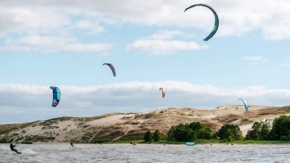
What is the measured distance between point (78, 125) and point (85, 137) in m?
23.5

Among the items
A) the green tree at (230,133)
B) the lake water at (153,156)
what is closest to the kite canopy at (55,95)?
the lake water at (153,156)

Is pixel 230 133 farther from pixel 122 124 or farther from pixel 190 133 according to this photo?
pixel 122 124

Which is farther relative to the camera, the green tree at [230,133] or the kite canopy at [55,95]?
the green tree at [230,133]

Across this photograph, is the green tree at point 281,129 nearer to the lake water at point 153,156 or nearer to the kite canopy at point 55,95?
the lake water at point 153,156

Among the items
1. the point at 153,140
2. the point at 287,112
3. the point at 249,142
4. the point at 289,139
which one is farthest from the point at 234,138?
the point at 287,112

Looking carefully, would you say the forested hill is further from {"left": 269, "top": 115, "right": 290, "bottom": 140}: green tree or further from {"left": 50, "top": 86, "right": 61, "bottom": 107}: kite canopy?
{"left": 50, "top": 86, "right": 61, "bottom": 107}: kite canopy

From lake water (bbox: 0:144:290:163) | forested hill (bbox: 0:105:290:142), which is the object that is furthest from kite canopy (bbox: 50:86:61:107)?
forested hill (bbox: 0:105:290:142)

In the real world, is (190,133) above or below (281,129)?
below

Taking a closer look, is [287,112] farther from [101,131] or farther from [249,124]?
[101,131]

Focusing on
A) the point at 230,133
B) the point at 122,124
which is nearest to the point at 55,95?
the point at 230,133

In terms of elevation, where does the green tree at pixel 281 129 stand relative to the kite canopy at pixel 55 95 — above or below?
below

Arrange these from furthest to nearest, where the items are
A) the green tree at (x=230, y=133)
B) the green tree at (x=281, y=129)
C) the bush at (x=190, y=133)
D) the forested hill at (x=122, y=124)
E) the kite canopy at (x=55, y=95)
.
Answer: the forested hill at (x=122, y=124)
the bush at (x=190, y=133)
the green tree at (x=230, y=133)
the green tree at (x=281, y=129)
the kite canopy at (x=55, y=95)

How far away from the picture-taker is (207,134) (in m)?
95.6

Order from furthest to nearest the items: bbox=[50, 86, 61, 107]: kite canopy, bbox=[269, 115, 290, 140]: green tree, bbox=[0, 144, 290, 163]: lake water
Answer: bbox=[269, 115, 290, 140]: green tree
bbox=[50, 86, 61, 107]: kite canopy
bbox=[0, 144, 290, 163]: lake water
